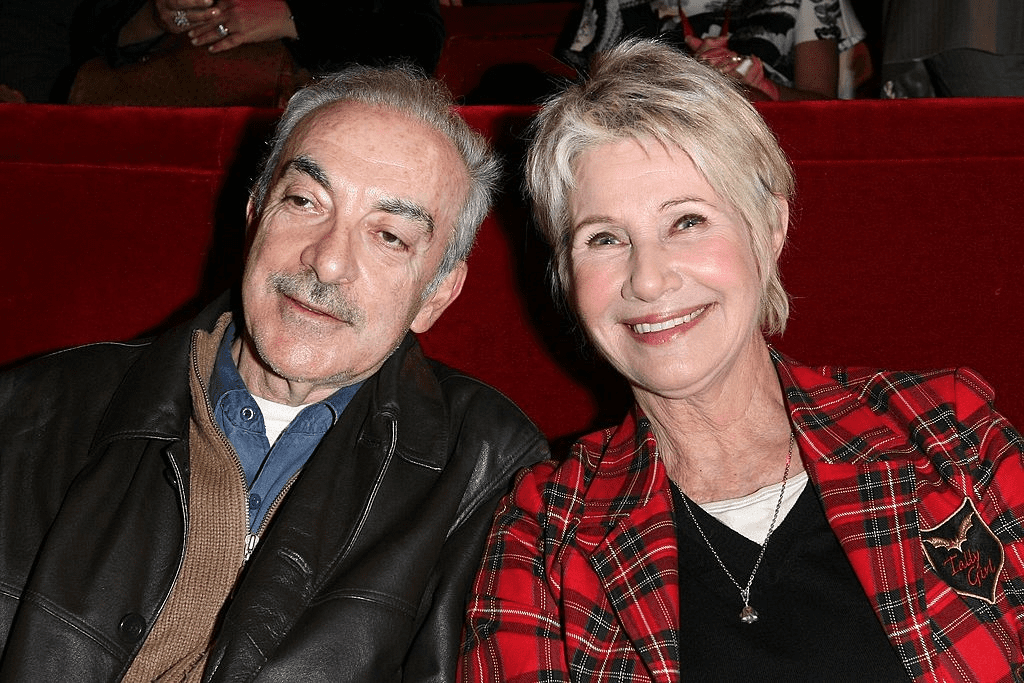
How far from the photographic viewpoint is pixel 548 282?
6.20 feet

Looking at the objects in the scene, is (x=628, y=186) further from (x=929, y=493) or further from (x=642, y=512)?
(x=929, y=493)

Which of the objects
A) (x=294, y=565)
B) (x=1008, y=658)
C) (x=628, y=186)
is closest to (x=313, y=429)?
(x=294, y=565)

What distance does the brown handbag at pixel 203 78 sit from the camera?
95.2 inches

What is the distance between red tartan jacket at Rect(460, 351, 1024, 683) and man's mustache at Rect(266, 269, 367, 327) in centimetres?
38

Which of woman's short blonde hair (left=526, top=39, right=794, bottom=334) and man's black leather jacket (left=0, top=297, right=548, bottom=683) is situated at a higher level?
woman's short blonde hair (left=526, top=39, right=794, bottom=334)

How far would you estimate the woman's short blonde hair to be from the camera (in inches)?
61.0

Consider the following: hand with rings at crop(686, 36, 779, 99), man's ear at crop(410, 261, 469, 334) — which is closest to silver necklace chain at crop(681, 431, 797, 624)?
man's ear at crop(410, 261, 469, 334)

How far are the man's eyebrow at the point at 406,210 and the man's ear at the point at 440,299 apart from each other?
138mm

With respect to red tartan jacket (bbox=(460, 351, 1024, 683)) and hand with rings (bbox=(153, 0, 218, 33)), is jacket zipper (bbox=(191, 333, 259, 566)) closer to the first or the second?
red tartan jacket (bbox=(460, 351, 1024, 683))

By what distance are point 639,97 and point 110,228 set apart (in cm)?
109

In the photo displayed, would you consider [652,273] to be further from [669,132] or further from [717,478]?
[717,478]

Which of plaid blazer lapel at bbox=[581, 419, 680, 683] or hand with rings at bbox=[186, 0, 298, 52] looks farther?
hand with rings at bbox=[186, 0, 298, 52]

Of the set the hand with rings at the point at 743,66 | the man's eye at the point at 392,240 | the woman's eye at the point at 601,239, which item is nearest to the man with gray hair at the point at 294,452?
the man's eye at the point at 392,240

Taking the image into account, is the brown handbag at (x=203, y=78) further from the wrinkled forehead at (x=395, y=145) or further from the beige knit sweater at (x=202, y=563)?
the beige knit sweater at (x=202, y=563)
